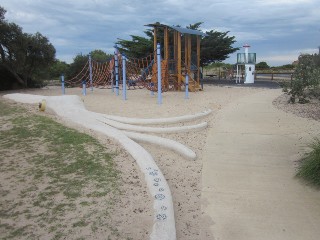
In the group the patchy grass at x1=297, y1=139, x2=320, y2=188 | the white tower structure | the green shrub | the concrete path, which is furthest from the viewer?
the white tower structure

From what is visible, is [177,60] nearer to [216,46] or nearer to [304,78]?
[304,78]

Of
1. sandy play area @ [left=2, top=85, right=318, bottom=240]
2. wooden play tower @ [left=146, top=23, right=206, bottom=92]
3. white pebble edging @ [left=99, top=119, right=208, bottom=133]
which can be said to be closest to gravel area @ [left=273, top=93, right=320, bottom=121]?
sandy play area @ [left=2, top=85, right=318, bottom=240]

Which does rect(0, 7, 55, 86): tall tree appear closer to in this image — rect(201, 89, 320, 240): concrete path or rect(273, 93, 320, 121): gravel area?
rect(273, 93, 320, 121): gravel area

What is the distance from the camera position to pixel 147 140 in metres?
6.68

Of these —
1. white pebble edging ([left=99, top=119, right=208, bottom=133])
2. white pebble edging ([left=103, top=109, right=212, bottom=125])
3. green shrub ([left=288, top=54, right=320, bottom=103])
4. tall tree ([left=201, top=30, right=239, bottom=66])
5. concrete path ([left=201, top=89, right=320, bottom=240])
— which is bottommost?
concrete path ([left=201, top=89, right=320, bottom=240])

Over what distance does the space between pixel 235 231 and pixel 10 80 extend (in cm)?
1840

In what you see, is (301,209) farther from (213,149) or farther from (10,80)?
(10,80)

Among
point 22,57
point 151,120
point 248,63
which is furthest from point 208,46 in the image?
point 151,120

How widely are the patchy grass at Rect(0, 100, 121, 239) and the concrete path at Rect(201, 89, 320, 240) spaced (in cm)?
124

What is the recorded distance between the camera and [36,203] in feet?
12.5

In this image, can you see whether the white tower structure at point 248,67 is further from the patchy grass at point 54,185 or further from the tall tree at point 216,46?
the patchy grass at point 54,185

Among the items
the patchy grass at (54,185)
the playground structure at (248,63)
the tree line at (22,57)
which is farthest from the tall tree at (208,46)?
the patchy grass at (54,185)

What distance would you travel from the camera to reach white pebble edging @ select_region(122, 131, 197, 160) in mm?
5916

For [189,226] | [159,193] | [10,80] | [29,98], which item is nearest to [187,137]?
[159,193]
